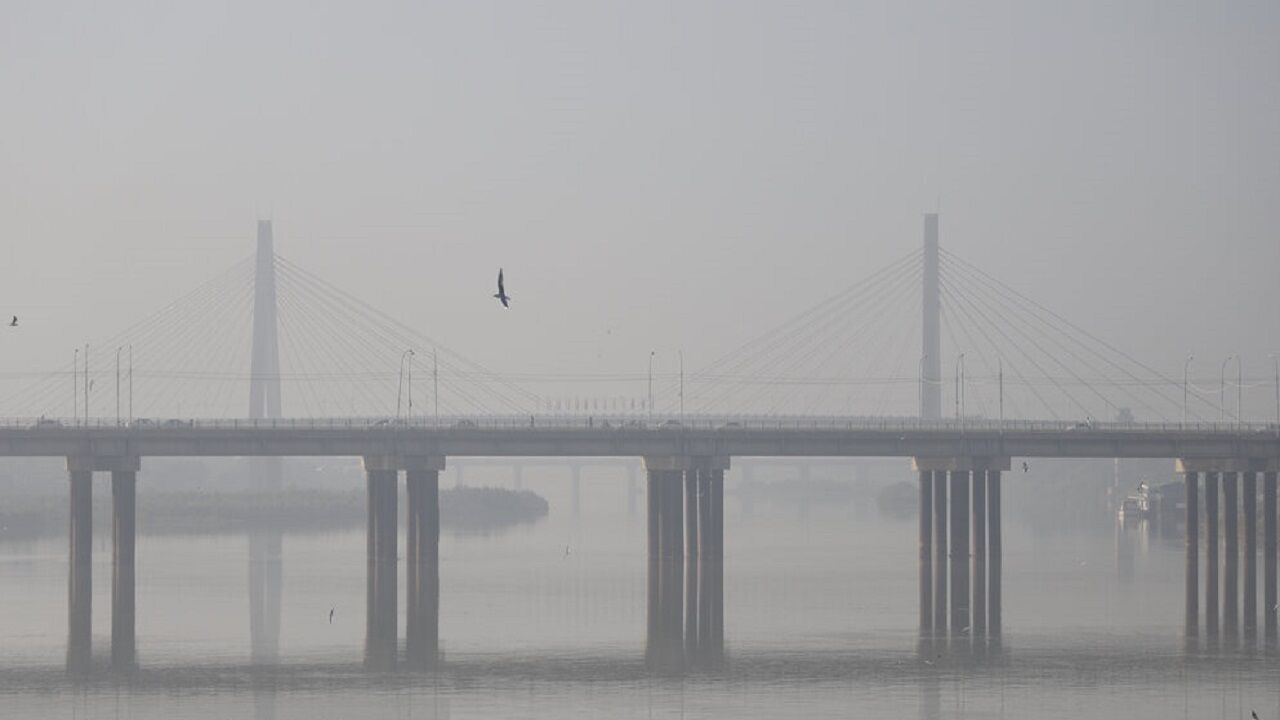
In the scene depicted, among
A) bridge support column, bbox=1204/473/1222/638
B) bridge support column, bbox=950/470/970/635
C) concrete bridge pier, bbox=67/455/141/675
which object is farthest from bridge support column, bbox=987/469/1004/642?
concrete bridge pier, bbox=67/455/141/675

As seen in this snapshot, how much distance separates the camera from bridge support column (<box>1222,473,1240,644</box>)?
88.9m

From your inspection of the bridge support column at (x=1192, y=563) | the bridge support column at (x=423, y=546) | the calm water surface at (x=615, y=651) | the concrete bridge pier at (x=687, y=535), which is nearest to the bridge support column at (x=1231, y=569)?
the bridge support column at (x=1192, y=563)

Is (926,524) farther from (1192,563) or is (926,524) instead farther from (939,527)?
(1192,563)

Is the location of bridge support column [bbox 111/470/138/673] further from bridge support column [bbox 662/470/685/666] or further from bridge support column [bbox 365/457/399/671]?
bridge support column [bbox 662/470/685/666]

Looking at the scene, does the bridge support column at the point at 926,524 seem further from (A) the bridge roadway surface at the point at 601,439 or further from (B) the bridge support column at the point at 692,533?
(B) the bridge support column at the point at 692,533

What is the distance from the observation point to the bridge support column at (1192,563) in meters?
90.4

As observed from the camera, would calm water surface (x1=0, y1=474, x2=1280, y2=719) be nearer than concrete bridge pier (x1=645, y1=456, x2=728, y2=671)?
Yes

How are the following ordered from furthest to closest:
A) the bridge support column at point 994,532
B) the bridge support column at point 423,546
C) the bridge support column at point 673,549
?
the bridge support column at point 994,532 → the bridge support column at point 673,549 → the bridge support column at point 423,546

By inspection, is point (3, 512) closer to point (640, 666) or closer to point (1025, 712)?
point (640, 666)

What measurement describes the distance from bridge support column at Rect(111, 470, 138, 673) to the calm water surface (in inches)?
24.3

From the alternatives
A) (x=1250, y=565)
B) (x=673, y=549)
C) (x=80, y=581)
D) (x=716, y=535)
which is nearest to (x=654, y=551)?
(x=673, y=549)

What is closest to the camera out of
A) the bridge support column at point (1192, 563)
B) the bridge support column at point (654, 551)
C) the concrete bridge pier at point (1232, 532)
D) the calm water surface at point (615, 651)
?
the calm water surface at point (615, 651)

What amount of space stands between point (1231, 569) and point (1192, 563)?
21.4 feet

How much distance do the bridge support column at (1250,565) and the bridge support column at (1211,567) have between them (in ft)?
3.87
